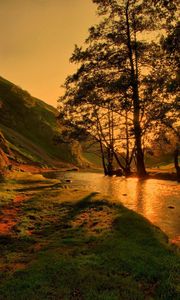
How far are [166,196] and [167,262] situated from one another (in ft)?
47.5

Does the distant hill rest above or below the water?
above

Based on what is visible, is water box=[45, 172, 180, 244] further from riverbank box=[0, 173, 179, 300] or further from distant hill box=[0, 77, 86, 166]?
distant hill box=[0, 77, 86, 166]

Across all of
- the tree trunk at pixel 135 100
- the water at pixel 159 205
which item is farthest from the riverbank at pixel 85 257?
the tree trunk at pixel 135 100

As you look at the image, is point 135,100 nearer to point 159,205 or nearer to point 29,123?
point 159,205

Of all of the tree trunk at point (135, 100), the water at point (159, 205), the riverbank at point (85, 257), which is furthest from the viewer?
the tree trunk at point (135, 100)

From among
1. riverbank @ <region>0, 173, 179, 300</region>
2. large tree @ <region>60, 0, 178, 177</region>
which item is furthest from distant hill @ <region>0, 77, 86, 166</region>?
riverbank @ <region>0, 173, 179, 300</region>

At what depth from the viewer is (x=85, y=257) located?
965cm

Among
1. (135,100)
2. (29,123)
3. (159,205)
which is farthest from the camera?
(29,123)

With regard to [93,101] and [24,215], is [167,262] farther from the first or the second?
[93,101]

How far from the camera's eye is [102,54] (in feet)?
118

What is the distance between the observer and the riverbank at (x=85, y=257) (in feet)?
25.4

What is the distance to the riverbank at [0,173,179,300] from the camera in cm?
774

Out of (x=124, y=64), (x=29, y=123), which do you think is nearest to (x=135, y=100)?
(x=124, y=64)

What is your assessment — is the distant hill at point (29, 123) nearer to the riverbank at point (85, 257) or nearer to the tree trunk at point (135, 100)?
the tree trunk at point (135, 100)
